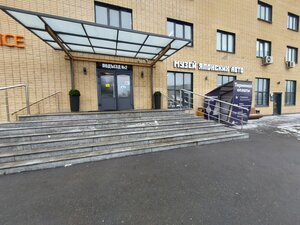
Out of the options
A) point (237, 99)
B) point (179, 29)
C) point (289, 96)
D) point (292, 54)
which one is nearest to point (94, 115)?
point (237, 99)

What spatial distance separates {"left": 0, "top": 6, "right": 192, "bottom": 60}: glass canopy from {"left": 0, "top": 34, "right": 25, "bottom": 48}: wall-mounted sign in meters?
1.33

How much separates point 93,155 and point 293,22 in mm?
20971

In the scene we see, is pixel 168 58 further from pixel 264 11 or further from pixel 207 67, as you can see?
pixel 264 11

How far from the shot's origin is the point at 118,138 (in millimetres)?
5035

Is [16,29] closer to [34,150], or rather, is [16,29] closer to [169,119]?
[34,150]

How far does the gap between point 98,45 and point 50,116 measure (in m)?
3.85


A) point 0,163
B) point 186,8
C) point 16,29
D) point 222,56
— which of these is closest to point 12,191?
point 0,163

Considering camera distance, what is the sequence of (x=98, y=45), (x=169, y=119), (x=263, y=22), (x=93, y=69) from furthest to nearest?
(x=263, y=22), (x=93, y=69), (x=98, y=45), (x=169, y=119)

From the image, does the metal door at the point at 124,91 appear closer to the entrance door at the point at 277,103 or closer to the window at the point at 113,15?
the window at the point at 113,15

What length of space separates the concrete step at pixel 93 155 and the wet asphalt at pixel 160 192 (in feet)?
0.66

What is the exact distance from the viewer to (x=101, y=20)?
27.2 feet

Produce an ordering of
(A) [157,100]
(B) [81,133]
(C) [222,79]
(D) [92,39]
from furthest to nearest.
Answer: (C) [222,79] → (A) [157,100] → (D) [92,39] → (B) [81,133]

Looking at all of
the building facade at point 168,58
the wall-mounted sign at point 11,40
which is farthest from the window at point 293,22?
the wall-mounted sign at point 11,40

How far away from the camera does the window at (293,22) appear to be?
14.4m
